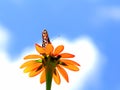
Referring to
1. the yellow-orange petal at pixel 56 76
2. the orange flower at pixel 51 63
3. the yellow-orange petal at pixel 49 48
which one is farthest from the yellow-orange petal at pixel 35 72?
the yellow-orange petal at pixel 49 48

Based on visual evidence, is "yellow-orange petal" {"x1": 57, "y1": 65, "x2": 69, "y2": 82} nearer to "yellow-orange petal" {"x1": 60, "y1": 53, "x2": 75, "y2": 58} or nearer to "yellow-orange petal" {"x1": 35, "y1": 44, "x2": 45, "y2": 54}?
"yellow-orange petal" {"x1": 60, "y1": 53, "x2": 75, "y2": 58}

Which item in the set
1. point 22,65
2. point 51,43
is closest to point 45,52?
point 51,43

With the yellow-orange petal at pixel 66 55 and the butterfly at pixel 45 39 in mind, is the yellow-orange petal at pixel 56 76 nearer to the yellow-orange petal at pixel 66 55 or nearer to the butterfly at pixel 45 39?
the yellow-orange petal at pixel 66 55

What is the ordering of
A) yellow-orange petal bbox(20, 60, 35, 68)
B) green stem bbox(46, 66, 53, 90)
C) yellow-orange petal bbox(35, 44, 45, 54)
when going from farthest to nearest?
yellow-orange petal bbox(20, 60, 35, 68) < yellow-orange petal bbox(35, 44, 45, 54) < green stem bbox(46, 66, 53, 90)

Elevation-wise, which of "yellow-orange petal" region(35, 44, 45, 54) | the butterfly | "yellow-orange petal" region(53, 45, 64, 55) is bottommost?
"yellow-orange petal" region(35, 44, 45, 54)

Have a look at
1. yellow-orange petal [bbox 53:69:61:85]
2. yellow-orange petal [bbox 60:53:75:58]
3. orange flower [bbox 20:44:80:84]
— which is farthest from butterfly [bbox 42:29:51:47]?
yellow-orange petal [bbox 53:69:61:85]

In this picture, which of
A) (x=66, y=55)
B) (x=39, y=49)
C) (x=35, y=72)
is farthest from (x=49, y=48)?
(x=35, y=72)

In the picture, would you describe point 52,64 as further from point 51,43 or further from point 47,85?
point 47,85

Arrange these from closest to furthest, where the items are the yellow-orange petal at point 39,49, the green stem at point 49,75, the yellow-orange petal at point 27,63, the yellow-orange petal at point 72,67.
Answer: the green stem at point 49,75, the yellow-orange petal at point 39,49, the yellow-orange petal at point 72,67, the yellow-orange petal at point 27,63
